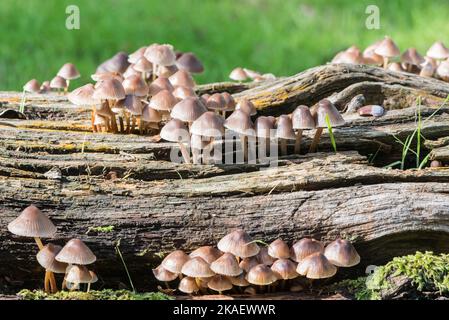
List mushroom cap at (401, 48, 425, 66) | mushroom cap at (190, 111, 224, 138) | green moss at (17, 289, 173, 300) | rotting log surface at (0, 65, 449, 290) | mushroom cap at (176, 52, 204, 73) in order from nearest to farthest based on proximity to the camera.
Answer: green moss at (17, 289, 173, 300), rotting log surface at (0, 65, 449, 290), mushroom cap at (190, 111, 224, 138), mushroom cap at (176, 52, 204, 73), mushroom cap at (401, 48, 425, 66)

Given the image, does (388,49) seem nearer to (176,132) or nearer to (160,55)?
(160,55)

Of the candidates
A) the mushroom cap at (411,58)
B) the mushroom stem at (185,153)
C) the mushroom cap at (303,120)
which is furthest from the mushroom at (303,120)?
the mushroom cap at (411,58)

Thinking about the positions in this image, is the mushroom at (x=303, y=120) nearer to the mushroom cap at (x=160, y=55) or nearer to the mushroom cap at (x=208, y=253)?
the mushroom cap at (x=208, y=253)

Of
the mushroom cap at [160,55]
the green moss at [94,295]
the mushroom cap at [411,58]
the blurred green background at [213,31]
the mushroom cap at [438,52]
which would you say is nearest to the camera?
the green moss at [94,295]

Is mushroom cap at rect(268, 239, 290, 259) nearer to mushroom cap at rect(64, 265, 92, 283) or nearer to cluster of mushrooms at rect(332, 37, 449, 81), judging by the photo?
mushroom cap at rect(64, 265, 92, 283)

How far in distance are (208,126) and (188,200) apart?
0.51 metres

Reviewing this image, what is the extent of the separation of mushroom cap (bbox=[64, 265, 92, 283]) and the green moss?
14 centimetres

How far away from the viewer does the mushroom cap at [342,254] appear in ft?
14.8

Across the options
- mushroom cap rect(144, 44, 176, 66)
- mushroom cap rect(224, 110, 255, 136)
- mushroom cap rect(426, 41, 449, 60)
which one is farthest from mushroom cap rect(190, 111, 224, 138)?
mushroom cap rect(426, 41, 449, 60)

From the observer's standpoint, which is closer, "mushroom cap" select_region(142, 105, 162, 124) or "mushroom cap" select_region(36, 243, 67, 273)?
"mushroom cap" select_region(36, 243, 67, 273)

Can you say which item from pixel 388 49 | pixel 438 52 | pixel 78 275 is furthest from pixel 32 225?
pixel 438 52

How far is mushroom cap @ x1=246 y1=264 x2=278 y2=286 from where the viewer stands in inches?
174

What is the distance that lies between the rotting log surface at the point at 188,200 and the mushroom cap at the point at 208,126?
33 cm
